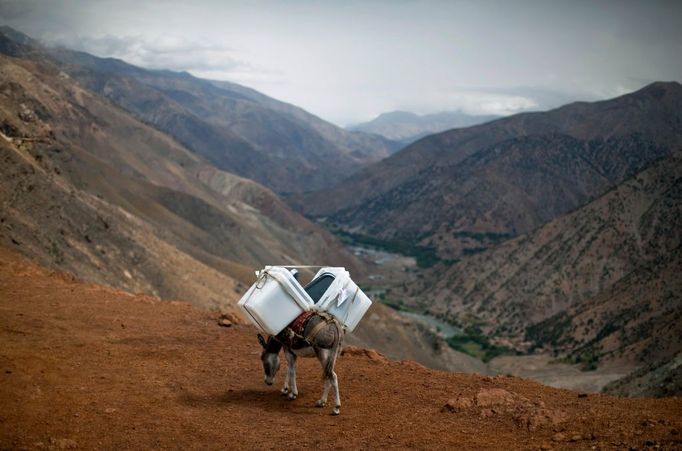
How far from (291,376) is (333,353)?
1.01 m

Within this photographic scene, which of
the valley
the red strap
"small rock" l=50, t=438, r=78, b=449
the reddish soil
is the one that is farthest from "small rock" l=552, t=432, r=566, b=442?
the valley

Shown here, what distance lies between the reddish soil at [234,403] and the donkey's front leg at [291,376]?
0.21 m

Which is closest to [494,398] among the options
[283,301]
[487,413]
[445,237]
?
[487,413]

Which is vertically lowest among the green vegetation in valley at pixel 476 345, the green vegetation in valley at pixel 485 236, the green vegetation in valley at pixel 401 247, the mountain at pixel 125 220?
the green vegetation in valley at pixel 401 247

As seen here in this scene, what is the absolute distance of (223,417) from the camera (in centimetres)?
1026

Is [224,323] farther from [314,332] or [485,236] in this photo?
[485,236]

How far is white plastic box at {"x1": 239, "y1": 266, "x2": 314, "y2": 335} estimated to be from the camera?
11094 mm

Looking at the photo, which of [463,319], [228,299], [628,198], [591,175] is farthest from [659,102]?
[228,299]

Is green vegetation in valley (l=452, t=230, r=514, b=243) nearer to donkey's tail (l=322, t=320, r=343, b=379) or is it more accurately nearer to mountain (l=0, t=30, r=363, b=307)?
mountain (l=0, t=30, r=363, b=307)

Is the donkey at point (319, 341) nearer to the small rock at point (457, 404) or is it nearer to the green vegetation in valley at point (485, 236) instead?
the small rock at point (457, 404)

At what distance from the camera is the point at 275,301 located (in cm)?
1117

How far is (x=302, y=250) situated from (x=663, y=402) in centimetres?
11085

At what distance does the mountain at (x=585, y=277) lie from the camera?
227ft

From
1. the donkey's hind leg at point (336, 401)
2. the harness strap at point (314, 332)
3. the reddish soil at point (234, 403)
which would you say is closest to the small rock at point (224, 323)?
the reddish soil at point (234, 403)
